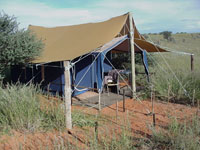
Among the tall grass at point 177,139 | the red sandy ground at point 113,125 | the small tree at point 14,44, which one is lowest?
the red sandy ground at point 113,125

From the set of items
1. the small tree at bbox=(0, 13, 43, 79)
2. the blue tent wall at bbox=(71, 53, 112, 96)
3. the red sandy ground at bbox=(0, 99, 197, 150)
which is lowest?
the red sandy ground at bbox=(0, 99, 197, 150)

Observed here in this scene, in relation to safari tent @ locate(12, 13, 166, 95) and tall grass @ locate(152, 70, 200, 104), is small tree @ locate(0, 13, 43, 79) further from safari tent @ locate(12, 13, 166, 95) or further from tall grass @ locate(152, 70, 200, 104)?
tall grass @ locate(152, 70, 200, 104)

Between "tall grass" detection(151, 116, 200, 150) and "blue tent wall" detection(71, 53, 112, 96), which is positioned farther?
"blue tent wall" detection(71, 53, 112, 96)

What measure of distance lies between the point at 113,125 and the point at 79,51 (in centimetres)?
286

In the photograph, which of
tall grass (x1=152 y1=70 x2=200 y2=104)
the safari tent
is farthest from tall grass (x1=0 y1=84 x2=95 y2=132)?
tall grass (x1=152 y1=70 x2=200 y2=104)

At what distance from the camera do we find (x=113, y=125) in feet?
13.2

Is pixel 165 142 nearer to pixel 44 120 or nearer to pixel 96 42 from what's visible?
pixel 44 120

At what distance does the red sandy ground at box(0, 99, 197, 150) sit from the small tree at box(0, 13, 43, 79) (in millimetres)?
2816

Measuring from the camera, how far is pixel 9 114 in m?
4.02

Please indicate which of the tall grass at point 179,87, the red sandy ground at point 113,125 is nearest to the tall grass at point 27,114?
the red sandy ground at point 113,125

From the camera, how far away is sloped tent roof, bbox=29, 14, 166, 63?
6.30 metres

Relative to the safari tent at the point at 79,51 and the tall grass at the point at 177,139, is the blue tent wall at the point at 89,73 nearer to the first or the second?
the safari tent at the point at 79,51

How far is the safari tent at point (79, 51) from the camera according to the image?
643cm

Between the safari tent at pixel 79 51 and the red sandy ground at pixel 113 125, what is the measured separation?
4.92 feet
